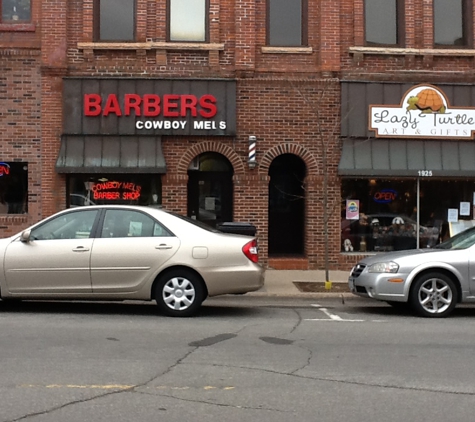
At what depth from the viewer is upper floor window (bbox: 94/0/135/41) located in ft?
52.0

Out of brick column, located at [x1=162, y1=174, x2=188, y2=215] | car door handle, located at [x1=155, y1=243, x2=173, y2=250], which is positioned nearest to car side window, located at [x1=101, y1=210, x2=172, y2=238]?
car door handle, located at [x1=155, y1=243, x2=173, y2=250]

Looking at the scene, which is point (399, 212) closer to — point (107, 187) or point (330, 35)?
point (330, 35)

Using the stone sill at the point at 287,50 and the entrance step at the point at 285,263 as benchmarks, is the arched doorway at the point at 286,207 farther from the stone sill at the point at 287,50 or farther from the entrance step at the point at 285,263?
the stone sill at the point at 287,50

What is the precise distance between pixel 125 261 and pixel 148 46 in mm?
7367

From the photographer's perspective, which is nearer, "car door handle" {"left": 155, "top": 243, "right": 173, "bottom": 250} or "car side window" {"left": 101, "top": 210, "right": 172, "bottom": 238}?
"car door handle" {"left": 155, "top": 243, "right": 173, "bottom": 250}

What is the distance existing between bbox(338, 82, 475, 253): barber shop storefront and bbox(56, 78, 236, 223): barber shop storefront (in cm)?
289

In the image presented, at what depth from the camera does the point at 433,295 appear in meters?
10.2

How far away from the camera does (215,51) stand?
15.7 m

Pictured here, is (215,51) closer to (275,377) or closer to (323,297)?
(323,297)

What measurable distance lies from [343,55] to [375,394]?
36.9ft

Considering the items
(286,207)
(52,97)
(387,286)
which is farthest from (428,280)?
(52,97)

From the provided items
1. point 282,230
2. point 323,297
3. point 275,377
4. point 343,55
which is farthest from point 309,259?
point 275,377

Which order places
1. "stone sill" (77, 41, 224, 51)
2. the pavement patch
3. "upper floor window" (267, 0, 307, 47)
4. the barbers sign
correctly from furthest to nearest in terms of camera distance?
"upper floor window" (267, 0, 307, 47), "stone sill" (77, 41, 224, 51), the barbers sign, the pavement patch

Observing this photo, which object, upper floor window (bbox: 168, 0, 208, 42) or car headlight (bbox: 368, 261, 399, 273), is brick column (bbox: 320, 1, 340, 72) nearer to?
upper floor window (bbox: 168, 0, 208, 42)
